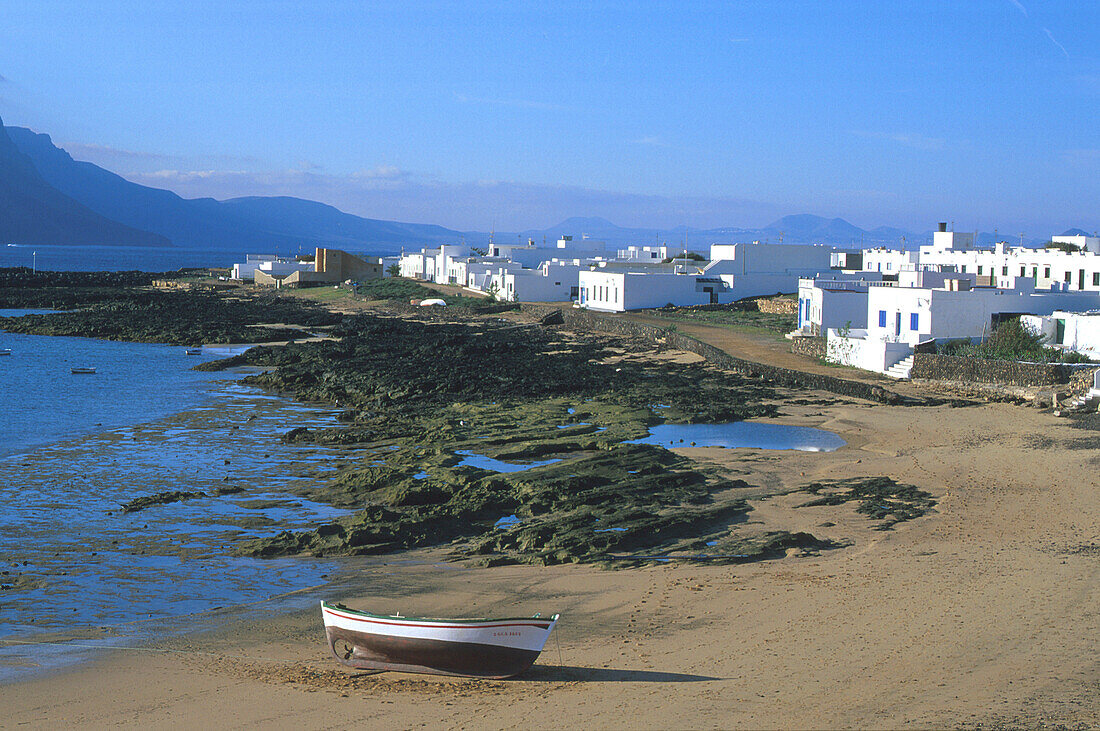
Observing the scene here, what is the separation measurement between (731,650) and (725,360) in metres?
29.2

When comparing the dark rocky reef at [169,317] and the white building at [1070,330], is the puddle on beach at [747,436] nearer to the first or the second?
the white building at [1070,330]

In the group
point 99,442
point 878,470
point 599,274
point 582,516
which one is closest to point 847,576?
point 582,516

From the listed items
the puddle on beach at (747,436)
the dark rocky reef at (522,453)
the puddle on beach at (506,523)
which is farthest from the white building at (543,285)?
the puddle on beach at (506,523)

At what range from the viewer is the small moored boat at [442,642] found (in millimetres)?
10992

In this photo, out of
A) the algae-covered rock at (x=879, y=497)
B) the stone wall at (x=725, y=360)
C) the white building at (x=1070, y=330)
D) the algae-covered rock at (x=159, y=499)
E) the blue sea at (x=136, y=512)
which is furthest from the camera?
the white building at (x=1070, y=330)

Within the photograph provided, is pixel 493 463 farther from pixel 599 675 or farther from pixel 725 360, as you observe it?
pixel 725 360

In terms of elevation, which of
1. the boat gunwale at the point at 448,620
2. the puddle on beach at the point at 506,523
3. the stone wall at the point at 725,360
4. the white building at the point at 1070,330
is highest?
the white building at the point at 1070,330

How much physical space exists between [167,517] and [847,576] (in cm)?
1285

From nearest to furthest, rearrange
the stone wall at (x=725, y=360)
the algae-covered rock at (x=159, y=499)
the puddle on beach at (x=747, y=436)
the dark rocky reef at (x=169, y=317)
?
the algae-covered rock at (x=159, y=499) < the puddle on beach at (x=747, y=436) < the stone wall at (x=725, y=360) < the dark rocky reef at (x=169, y=317)

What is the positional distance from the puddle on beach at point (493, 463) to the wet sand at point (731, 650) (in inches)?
270

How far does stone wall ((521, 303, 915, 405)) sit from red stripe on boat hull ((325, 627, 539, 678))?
2294cm

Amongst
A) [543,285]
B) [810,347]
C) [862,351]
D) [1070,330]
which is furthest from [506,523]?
[543,285]

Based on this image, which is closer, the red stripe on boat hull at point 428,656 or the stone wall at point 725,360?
the red stripe on boat hull at point 428,656

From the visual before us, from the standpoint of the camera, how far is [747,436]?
2752cm
